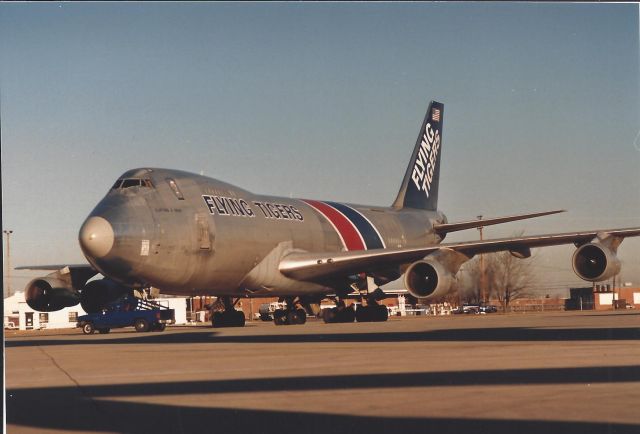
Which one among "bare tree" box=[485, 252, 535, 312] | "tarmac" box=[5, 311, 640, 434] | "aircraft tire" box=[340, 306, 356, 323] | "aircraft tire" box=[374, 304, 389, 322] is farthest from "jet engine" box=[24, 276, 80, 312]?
"bare tree" box=[485, 252, 535, 312]

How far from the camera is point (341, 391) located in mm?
8359

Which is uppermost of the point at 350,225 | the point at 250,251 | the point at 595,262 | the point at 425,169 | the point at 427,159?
the point at 427,159

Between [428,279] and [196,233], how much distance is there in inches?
241

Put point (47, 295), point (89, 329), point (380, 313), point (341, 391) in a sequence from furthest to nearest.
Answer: point (89, 329) → point (380, 313) → point (47, 295) → point (341, 391)

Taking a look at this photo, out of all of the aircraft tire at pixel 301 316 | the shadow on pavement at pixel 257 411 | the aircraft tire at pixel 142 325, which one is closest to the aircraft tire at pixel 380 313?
the aircraft tire at pixel 301 316

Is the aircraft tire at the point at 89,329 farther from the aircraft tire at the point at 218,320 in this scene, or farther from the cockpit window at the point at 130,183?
→ the cockpit window at the point at 130,183

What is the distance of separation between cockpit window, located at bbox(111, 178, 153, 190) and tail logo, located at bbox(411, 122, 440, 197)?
17.8m

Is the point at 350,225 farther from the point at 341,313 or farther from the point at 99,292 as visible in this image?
the point at 99,292

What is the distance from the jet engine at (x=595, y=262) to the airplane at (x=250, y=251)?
28mm

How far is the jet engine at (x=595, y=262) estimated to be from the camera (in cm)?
2111

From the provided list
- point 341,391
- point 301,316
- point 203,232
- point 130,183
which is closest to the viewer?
point 341,391

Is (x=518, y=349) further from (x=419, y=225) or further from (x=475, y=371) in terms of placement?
(x=419, y=225)

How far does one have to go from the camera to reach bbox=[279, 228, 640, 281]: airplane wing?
23.1 metres

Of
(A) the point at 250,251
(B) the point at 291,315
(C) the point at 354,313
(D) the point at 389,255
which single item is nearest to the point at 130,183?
(A) the point at 250,251
